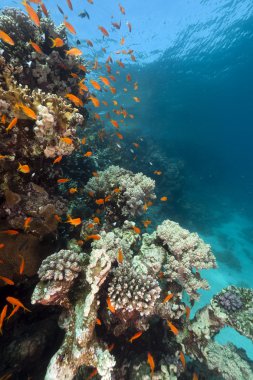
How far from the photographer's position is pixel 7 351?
163 inches

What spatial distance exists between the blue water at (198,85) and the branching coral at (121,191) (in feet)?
36.2

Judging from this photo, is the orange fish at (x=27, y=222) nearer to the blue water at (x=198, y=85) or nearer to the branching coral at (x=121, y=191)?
the branching coral at (x=121, y=191)

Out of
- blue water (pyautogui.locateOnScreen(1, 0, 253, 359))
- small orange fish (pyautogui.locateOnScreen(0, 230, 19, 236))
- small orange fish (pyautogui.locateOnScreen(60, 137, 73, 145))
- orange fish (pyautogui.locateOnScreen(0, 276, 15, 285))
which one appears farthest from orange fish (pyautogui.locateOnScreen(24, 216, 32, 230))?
blue water (pyautogui.locateOnScreen(1, 0, 253, 359))

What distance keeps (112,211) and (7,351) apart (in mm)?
3617

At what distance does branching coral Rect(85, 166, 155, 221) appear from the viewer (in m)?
6.12

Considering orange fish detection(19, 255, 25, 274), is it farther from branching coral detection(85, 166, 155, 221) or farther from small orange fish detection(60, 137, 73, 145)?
branching coral detection(85, 166, 155, 221)

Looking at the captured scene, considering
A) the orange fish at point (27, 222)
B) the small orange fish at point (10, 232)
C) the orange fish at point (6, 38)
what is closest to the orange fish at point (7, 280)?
the small orange fish at point (10, 232)

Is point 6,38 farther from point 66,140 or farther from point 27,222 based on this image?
point 27,222

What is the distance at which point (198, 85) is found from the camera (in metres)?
33.6

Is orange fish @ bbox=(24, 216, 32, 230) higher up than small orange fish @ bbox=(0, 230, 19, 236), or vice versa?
orange fish @ bbox=(24, 216, 32, 230)

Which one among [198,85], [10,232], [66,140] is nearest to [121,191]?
[66,140]

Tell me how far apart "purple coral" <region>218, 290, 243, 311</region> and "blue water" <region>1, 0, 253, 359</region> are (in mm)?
8497

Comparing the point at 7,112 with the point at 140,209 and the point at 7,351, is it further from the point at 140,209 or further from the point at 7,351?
the point at 7,351

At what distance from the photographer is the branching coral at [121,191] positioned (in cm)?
612
